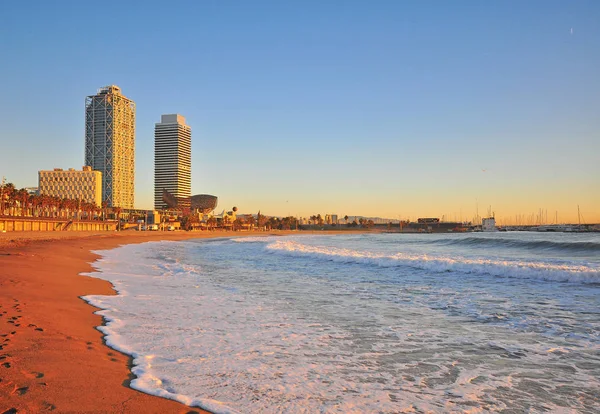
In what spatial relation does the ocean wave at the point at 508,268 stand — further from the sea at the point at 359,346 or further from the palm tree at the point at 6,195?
the palm tree at the point at 6,195

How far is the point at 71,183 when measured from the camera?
193875 mm

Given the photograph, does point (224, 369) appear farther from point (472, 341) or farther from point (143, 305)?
point (143, 305)

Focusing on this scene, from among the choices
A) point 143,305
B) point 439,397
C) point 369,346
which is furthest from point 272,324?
point 439,397

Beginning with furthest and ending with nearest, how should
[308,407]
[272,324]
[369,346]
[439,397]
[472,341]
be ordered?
[272,324]
[472,341]
[369,346]
[439,397]
[308,407]

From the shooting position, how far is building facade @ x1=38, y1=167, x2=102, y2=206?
192 metres

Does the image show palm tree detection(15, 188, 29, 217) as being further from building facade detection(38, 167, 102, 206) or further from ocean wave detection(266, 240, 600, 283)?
ocean wave detection(266, 240, 600, 283)

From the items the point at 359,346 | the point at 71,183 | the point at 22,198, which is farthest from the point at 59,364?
the point at 71,183

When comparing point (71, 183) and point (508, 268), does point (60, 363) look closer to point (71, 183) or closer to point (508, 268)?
point (508, 268)

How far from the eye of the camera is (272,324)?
28.5 feet

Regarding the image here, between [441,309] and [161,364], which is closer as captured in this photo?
[161,364]

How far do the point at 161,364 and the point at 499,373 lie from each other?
194 inches

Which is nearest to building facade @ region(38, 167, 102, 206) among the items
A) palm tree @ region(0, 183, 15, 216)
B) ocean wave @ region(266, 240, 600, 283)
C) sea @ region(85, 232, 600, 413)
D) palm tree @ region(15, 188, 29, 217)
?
palm tree @ region(15, 188, 29, 217)

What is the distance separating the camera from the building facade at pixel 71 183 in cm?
19238

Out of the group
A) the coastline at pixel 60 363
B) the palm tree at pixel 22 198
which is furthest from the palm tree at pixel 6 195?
the coastline at pixel 60 363
